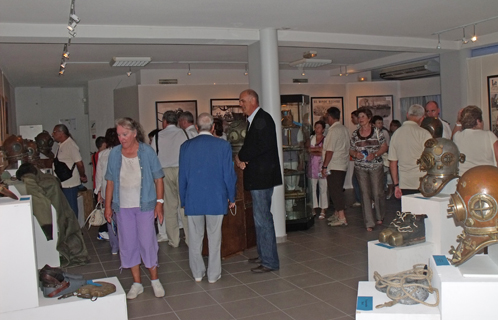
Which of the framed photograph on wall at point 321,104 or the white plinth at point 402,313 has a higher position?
the framed photograph on wall at point 321,104

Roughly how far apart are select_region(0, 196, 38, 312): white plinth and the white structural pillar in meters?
3.89

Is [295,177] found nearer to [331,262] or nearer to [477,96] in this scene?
[331,262]

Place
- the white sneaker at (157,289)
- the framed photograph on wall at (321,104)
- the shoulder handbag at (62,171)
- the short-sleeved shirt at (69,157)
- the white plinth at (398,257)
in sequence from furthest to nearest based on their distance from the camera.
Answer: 1. the framed photograph on wall at (321,104)
2. the short-sleeved shirt at (69,157)
3. the shoulder handbag at (62,171)
4. the white sneaker at (157,289)
5. the white plinth at (398,257)

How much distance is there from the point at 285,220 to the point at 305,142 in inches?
49.3

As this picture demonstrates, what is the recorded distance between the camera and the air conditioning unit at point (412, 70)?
10.5 m

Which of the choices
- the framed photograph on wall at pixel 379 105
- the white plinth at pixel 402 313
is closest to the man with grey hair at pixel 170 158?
the white plinth at pixel 402 313

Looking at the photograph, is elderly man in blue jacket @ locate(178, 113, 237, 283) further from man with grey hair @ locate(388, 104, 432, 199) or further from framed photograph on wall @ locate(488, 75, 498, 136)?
framed photograph on wall @ locate(488, 75, 498, 136)

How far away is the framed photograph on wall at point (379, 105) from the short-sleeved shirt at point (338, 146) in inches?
203

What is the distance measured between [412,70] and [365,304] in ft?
30.1

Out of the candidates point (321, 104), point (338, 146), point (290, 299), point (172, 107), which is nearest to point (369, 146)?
point (338, 146)

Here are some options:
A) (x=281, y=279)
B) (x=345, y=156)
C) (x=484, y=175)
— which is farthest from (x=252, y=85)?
(x=484, y=175)

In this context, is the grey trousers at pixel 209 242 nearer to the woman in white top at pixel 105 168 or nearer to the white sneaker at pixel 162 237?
the woman in white top at pixel 105 168

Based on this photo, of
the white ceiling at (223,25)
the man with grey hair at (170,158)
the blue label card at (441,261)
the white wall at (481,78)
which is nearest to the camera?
the blue label card at (441,261)

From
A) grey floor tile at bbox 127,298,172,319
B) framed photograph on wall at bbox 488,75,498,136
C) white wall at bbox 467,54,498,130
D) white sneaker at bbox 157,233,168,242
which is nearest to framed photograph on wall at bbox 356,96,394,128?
white wall at bbox 467,54,498,130
